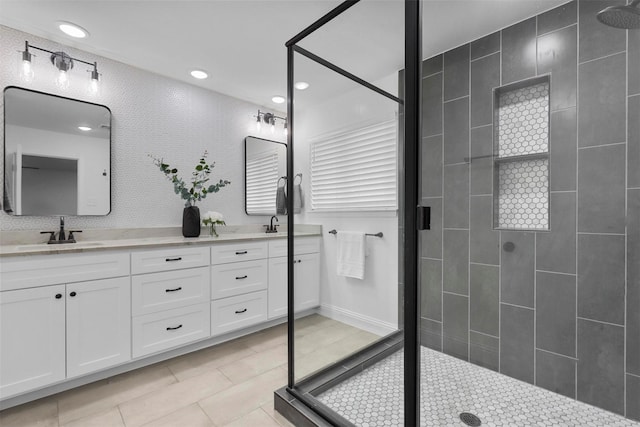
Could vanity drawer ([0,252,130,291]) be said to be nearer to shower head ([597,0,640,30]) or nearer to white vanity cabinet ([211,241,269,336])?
white vanity cabinet ([211,241,269,336])

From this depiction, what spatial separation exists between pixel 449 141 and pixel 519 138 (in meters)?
0.28

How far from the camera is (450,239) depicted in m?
1.36

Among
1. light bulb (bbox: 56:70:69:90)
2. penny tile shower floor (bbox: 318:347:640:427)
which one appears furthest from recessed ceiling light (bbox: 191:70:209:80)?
penny tile shower floor (bbox: 318:347:640:427)

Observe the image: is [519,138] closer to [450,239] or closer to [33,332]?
[450,239]

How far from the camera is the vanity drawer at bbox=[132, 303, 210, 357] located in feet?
6.47

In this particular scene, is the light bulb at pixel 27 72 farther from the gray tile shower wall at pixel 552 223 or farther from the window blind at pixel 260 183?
the gray tile shower wall at pixel 552 223

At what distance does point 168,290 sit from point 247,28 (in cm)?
187

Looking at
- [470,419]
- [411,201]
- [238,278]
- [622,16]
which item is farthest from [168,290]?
[622,16]

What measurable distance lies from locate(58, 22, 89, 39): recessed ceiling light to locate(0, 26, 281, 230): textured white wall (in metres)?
0.22

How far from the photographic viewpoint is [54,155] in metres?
2.12

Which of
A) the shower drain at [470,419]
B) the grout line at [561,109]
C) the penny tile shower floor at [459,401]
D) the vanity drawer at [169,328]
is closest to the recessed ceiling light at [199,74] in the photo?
the vanity drawer at [169,328]

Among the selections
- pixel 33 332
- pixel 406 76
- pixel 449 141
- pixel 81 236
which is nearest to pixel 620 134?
pixel 449 141

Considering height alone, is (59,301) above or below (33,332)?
above

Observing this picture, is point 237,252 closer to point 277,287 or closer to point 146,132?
point 277,287
